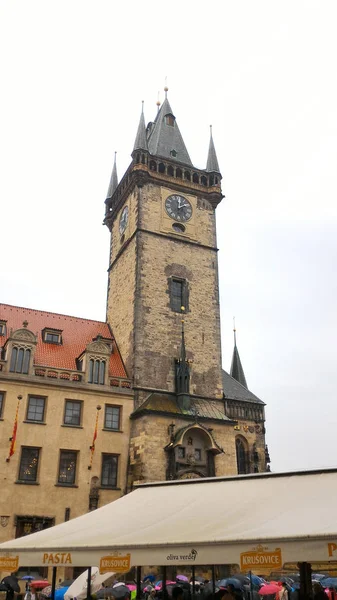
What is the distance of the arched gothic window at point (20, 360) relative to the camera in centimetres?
2686

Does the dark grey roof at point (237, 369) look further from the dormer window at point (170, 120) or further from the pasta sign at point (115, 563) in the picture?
the pasta sign at point (115, 563)

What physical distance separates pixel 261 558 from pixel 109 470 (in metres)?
20.5

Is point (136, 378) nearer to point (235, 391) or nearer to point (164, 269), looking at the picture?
point (164, 269)

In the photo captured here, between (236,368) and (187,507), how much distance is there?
28.4 m

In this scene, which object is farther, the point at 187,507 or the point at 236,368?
the point at 236,368

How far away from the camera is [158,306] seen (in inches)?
1244

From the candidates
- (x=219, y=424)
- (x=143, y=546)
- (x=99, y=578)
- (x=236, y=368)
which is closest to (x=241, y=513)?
(x=143, y=546)

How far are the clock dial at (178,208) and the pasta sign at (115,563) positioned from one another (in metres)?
27.7

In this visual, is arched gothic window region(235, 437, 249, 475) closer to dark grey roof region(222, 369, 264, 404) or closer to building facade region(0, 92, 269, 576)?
building facade region(0, 92, 269, 576)

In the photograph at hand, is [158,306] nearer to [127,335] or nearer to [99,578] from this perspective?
[127,335]

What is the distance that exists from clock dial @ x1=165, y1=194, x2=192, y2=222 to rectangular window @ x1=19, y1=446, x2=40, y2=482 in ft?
54.4

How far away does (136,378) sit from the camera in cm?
2909

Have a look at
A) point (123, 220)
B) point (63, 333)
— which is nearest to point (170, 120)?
point (123, 220)

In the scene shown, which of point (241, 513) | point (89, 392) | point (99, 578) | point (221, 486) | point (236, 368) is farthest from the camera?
point (236, 368)
